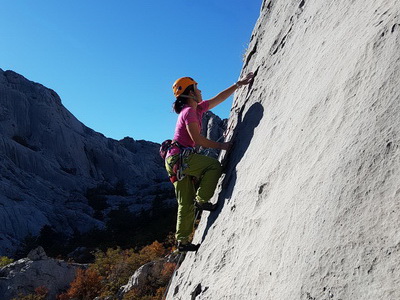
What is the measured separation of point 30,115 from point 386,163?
80.6m

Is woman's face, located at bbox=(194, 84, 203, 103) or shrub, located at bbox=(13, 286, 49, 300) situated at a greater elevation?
woman's face, located at bbox=(194, 84, 203, 103)

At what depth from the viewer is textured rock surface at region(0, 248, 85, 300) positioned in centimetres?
1661

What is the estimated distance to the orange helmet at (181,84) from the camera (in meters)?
6.69

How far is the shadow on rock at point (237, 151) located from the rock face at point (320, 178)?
48 millimetres

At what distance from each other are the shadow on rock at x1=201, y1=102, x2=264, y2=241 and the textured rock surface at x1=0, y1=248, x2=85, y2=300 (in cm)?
1420

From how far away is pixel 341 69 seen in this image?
369 cm

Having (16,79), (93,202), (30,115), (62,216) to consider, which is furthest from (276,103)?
(16,79)

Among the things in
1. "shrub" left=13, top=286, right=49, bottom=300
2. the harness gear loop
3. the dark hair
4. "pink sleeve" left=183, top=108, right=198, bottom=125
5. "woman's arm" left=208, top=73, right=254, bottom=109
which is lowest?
"shrub" left=13, top=286, right=49, bottom=300

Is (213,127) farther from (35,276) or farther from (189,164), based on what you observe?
(189,164)

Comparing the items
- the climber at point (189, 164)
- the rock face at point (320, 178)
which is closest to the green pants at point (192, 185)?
the climber at point (189, 164)

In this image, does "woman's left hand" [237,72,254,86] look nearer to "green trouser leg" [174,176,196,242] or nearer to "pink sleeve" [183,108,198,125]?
"pink sleeve" [183,108,198,125]

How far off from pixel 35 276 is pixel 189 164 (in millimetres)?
14687

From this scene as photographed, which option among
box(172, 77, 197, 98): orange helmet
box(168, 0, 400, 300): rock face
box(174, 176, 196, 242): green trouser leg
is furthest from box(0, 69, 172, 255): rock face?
box(168, 0, 400, 300): rock face

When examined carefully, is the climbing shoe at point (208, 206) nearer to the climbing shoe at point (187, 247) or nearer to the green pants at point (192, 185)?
the green pants at point (192, 185)
